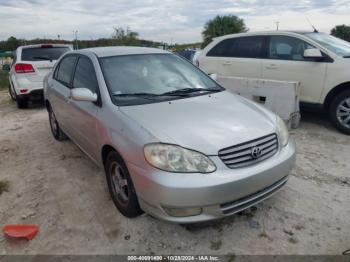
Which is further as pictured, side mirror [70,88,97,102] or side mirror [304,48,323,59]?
side mirror [304,48,323,59]

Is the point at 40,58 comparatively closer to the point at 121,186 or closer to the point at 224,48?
the point at 224,48

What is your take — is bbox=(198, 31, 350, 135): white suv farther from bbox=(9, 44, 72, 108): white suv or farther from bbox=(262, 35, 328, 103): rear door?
bbox=(9, 44, 72, 108): white suv

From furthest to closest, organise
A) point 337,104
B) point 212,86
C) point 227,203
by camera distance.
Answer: point 337,104 < point 212,86 < point 227,203

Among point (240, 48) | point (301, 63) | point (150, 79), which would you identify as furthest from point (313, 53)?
point (150, 79)

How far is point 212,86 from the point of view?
12.0ft

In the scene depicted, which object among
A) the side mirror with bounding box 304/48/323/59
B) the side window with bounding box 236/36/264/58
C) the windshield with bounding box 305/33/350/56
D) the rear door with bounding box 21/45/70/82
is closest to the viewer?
the side mirror with bounding box 304/48/323/59

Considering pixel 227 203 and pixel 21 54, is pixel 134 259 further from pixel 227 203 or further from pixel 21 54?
pixel 21 54

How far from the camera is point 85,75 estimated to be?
3.59 m

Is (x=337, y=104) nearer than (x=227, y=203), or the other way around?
(x=227, y=203)

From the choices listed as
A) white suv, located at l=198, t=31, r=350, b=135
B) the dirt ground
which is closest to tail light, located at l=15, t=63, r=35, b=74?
the dirt ground

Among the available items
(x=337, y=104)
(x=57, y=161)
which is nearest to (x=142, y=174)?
(x=57, y=161)

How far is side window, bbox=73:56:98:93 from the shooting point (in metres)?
3.31

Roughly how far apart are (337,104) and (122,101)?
3.82m

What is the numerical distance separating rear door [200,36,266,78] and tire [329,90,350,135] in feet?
4.97
